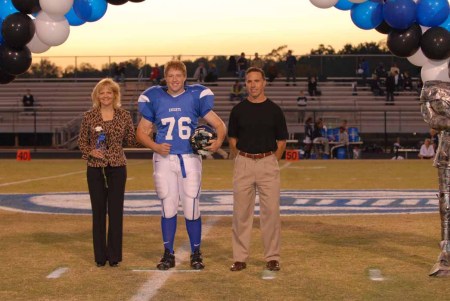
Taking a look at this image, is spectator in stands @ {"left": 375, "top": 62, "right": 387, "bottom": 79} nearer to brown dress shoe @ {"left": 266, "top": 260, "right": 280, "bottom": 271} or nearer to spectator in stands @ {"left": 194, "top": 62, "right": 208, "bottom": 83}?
spectator in stands @ {"left": 194, "top": 62, "right": 208, "bottom": 83}

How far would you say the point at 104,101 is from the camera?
823cm

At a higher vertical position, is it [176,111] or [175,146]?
[176,111]

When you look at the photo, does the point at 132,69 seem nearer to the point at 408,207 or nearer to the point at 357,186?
the point at 357,186

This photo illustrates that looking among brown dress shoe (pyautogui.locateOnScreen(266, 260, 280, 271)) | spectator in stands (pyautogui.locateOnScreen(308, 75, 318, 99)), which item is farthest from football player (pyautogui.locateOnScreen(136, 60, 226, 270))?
spectator in stands (pyautogui.locateOnScreen(308, 75, 318, 99))

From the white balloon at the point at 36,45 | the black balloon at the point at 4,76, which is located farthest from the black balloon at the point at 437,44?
the black balloon at the point at 4,76

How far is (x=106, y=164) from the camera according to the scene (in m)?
8.12

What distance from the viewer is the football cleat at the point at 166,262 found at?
7.84 m

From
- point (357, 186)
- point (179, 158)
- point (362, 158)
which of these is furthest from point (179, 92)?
point (362, 158)

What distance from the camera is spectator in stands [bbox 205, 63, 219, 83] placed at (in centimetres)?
3859

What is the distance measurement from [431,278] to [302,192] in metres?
8.20

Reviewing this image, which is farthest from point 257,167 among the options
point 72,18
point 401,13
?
point 72,18

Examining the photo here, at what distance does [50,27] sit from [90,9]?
39 centimetres

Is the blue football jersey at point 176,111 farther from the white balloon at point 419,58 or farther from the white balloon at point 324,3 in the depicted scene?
the white balloon at point 419,58

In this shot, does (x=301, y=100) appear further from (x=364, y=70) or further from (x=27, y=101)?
(x=27, y=101)
